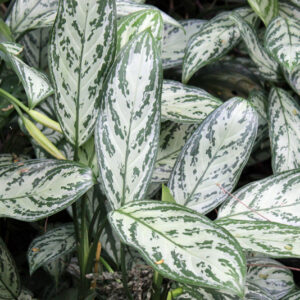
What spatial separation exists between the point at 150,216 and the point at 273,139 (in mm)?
475


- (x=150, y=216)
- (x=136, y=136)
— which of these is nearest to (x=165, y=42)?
(x=136, y=136)

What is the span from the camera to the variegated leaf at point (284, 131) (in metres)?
1.02

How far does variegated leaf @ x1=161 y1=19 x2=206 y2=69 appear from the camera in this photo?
47.3 inches

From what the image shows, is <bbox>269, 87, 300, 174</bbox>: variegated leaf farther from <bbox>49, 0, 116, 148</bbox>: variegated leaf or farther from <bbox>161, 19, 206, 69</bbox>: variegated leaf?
<bbox>49, 0, 116, 148</bbox>: variegated leaf

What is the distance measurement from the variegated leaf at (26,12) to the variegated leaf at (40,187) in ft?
1.38

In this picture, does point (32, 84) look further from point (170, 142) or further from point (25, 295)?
point (25, 295)

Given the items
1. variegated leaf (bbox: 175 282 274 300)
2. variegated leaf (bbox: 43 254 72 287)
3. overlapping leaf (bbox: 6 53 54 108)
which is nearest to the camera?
overlapping leaf (bbox: 6 53 54 108)

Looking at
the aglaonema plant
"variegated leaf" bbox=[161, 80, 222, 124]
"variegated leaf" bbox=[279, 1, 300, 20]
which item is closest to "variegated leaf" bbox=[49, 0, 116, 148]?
the aglaonema plant

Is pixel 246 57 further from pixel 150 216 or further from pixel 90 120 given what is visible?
pixel 150 216

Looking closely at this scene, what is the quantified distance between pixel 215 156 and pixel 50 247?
40 centimetres

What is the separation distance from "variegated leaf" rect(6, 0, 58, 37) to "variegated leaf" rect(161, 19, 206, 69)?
0.29 m

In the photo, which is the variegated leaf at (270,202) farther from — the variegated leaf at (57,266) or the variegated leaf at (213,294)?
the variegated leaf at (57,266)

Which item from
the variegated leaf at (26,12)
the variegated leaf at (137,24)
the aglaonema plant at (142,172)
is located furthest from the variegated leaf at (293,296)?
the variegated leaf at (26,12)

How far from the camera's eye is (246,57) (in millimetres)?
1539
